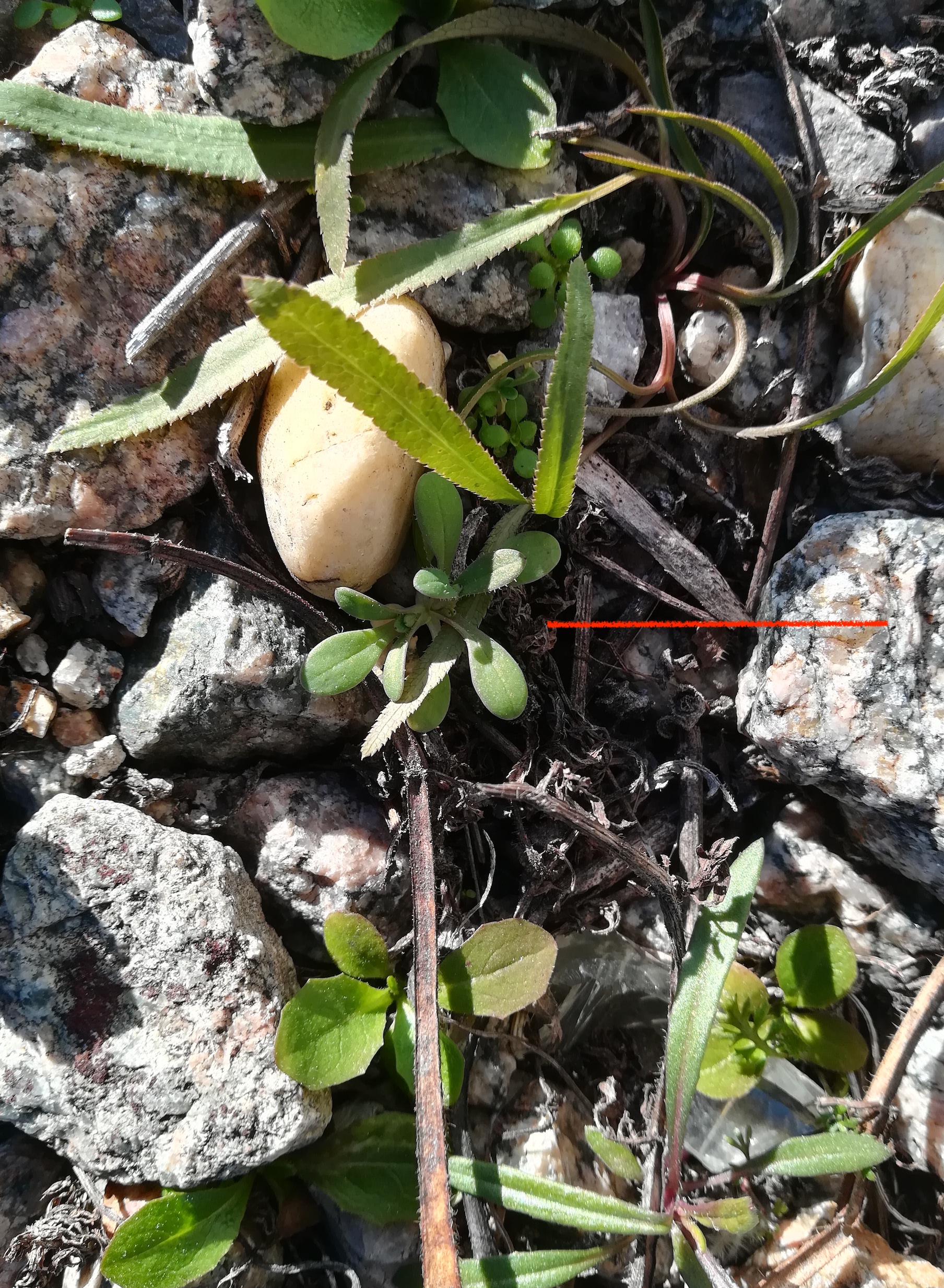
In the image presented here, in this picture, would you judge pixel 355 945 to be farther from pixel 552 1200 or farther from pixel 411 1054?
pixel 552 1200

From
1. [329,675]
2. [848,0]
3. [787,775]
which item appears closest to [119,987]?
[329,675]

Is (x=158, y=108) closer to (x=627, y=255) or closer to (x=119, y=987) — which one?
(x=627, y=255)

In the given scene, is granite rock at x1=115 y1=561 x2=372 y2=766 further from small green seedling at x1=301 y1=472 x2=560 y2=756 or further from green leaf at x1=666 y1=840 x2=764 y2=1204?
green leaf at x1=666 y1=840 x2=764 y2=1204

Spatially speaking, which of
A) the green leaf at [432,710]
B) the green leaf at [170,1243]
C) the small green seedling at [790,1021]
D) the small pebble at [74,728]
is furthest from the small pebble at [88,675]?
the small green seedling at [790,1021]

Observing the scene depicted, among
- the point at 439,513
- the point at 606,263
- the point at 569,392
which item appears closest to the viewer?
Result: the point at 569,392

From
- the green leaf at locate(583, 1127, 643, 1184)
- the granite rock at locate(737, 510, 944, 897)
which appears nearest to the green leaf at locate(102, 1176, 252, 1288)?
the green leaf at locate(583, 1127, 643, 1184)

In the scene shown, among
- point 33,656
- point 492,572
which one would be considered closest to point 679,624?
point 492,572
